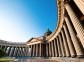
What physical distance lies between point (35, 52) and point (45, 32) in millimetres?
34681

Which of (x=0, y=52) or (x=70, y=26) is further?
(x=0, y=52)

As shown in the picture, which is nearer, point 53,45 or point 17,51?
point 53,45

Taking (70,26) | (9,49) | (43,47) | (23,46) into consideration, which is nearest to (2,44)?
(9,49)

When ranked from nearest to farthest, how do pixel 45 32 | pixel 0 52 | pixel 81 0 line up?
pixel 81 0, pixel 0 52, pixel 45 32

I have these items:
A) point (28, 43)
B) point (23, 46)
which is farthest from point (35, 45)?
point (23, 46)

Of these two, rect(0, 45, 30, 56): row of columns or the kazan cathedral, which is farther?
rect(0, 45, 30, 56): row of columns

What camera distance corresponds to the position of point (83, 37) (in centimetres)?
1903

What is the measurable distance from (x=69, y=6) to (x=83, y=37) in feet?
29.6

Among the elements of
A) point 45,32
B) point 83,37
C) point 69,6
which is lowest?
point 83,37

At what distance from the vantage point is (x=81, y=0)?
17703 mm

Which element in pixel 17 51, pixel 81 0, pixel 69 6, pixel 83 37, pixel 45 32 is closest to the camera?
pixel 81 0

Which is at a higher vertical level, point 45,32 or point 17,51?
point 45,32

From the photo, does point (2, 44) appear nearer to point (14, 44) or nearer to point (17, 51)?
point (14, 44)

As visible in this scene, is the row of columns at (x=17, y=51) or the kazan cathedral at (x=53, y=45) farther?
the row of columns at (x=17, y=51)
